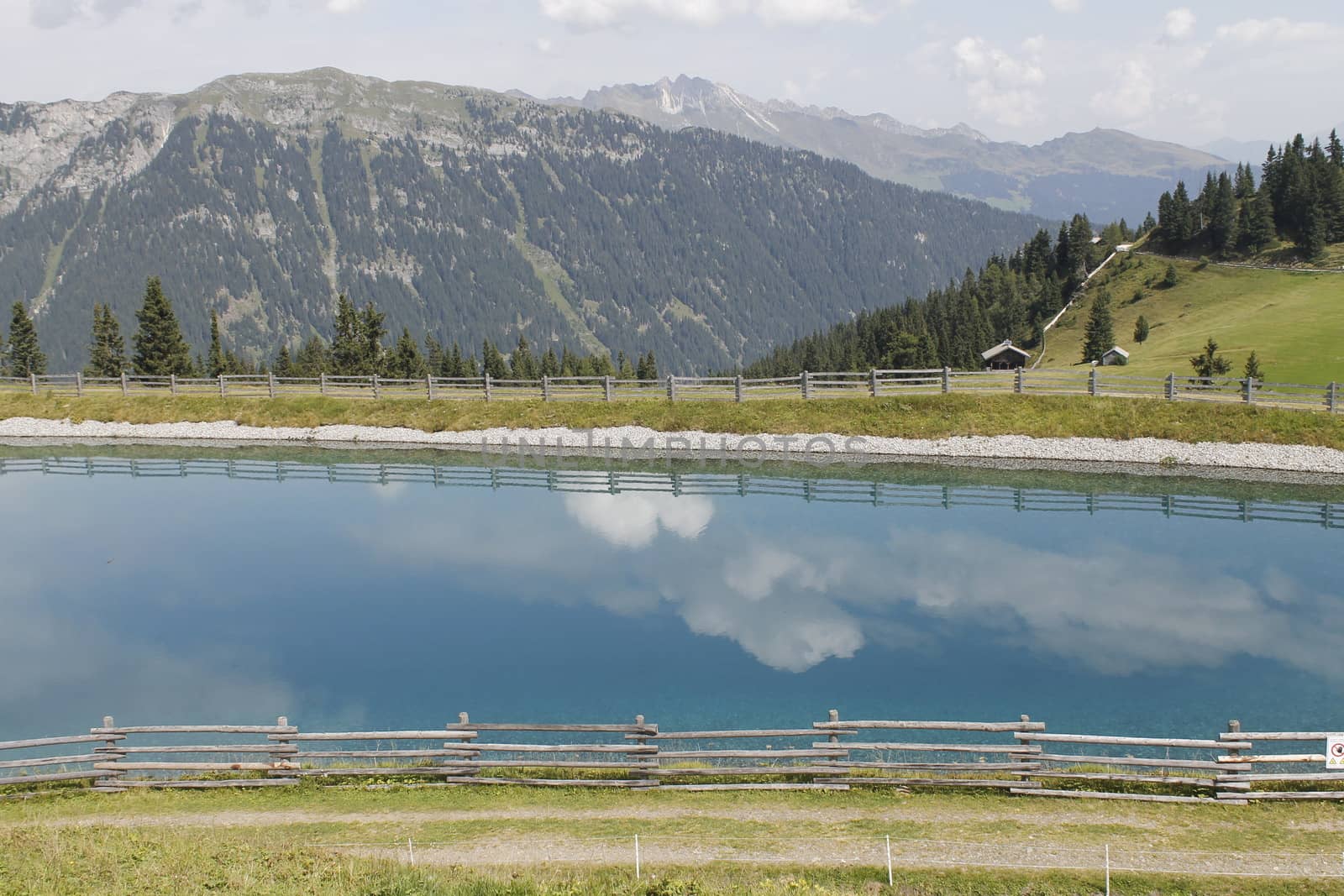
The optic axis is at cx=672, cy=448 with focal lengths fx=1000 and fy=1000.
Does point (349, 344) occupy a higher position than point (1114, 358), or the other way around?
point (349, 344)

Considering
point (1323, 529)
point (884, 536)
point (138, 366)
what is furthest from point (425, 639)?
point (138, 366)

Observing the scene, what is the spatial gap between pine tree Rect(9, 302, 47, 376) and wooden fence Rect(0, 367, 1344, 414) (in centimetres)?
4778

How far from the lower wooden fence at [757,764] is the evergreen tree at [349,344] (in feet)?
262

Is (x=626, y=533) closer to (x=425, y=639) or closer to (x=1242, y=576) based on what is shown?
(x=425, y=639)

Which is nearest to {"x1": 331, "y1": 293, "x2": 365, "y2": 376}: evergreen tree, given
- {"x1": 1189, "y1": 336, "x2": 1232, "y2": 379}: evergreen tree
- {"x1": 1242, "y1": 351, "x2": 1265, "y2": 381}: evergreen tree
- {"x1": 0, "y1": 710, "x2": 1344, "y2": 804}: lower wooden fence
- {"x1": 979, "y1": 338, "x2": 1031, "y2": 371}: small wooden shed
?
{"x1": 979, "y1": 338, "x2": 1031, "y2": 371}: small wooden shed

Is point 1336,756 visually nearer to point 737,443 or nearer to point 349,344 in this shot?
point 737,443

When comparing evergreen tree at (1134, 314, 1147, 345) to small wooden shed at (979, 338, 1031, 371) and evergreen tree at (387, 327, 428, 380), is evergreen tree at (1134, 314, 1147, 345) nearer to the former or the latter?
small wooden shed at (979, 338, 1031, 371)

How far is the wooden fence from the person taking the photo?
54219 millimetres

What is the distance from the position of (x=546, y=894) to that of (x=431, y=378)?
185 ft

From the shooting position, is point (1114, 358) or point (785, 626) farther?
point (1114, 358)

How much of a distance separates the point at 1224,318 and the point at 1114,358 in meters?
16.2

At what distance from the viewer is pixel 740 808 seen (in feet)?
61.2

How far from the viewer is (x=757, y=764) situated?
21.1 meters

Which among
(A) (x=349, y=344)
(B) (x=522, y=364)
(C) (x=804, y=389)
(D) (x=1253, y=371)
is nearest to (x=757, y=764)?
(C) (x=804, y=389)
